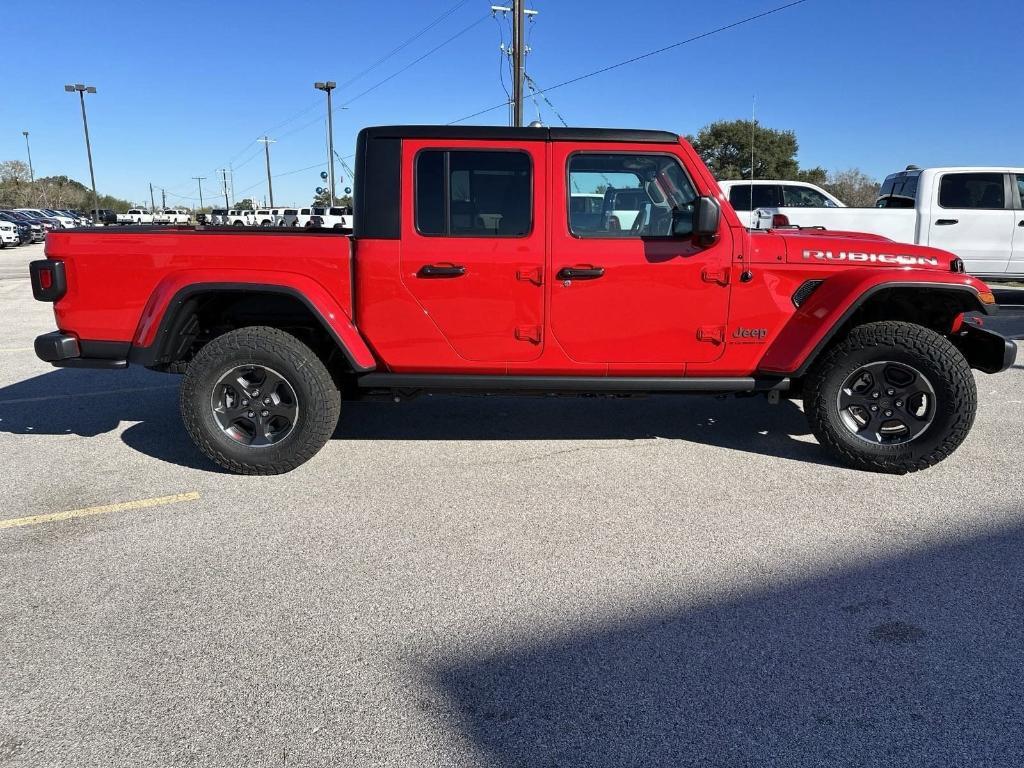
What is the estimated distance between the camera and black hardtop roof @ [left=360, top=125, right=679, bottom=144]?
13.6ft

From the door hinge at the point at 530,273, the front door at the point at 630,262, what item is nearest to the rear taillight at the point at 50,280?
the door hinge at the point at 530,273

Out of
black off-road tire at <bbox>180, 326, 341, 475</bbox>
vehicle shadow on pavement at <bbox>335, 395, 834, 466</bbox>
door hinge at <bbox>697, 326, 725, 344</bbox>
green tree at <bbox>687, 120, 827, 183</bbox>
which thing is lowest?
vehicle shadow on pavement at <bbox>335, 395, 834, 466</bbox>

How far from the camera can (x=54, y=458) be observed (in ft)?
15.2

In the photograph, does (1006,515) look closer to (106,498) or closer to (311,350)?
(311,350)

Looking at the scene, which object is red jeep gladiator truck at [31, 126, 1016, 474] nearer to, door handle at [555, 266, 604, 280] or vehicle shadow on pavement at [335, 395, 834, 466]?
door handle at [555, 266, 604, 280]

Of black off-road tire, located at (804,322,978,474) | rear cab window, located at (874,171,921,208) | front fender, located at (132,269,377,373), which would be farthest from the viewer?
rear cab window, located at (874,171,921,208)

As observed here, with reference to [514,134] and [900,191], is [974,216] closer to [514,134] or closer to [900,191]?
[900,191]

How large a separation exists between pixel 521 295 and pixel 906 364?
225 centimetres

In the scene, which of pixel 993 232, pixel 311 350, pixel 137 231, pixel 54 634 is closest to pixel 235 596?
pixel 54 634

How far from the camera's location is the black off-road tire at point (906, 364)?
4176 mm

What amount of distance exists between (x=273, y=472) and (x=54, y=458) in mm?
1511

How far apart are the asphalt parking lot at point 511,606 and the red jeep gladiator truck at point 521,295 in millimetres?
485

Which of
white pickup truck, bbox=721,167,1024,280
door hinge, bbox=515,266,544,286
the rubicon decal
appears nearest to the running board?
door hinge, bbox=515,266,544,286

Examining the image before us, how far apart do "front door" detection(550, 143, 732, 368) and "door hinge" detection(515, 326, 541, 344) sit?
0.10m
